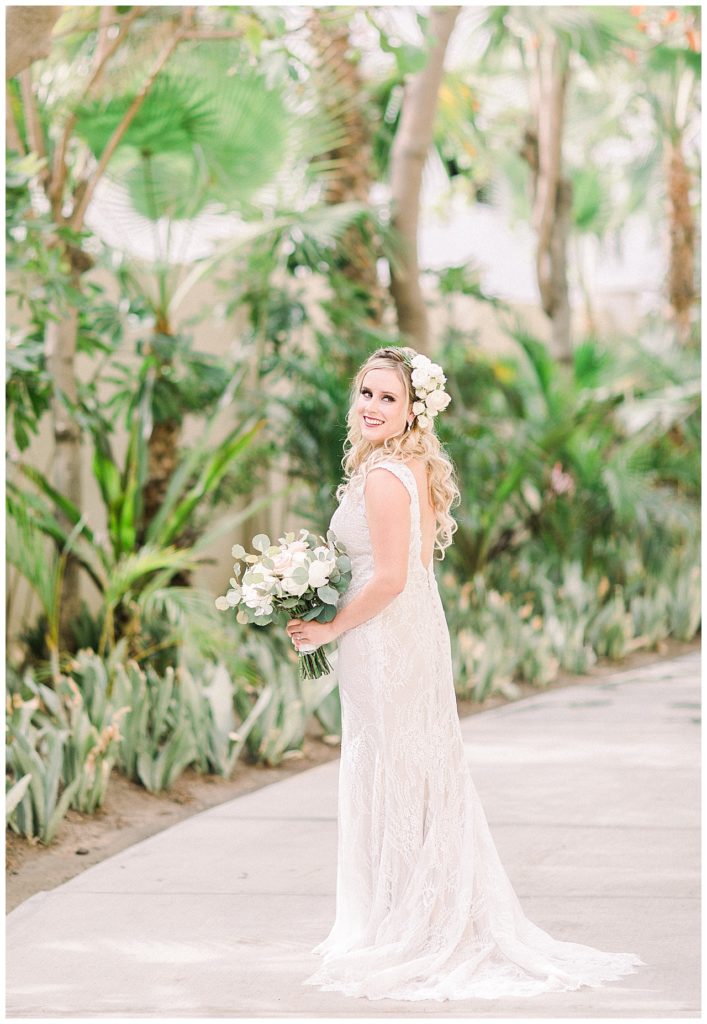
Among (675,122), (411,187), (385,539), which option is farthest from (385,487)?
(675,122)

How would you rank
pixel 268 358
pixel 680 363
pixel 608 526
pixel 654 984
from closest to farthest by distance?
pixel 654 984 < pixel 268 358 < pixel 608 526 < pixel 680 363

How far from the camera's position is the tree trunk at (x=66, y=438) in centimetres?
761

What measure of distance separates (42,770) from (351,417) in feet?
7.33

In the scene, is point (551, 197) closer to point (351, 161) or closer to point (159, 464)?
point (351, 161)

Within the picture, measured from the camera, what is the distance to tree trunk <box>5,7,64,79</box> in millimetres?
4523

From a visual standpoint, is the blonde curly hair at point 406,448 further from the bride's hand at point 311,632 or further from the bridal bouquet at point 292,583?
the bride's hand at point 311,632

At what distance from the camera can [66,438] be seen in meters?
7.85

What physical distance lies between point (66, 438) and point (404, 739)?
168 inches

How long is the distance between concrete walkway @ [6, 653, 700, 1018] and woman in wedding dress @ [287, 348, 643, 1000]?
0.22m

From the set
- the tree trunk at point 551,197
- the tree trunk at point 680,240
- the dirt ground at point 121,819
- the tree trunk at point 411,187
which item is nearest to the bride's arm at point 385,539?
the dirt ground at point 121,819

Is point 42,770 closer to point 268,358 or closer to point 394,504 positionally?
point 394,504

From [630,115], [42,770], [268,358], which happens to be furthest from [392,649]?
[630,115]

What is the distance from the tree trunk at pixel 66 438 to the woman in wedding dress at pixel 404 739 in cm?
375

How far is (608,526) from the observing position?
11531 millimetres
